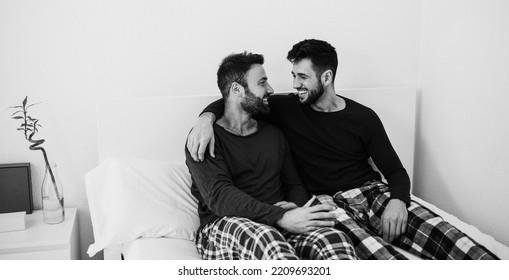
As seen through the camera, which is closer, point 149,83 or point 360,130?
point 360,130

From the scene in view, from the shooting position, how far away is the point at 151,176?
1.74 m

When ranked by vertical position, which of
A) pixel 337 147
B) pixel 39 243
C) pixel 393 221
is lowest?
pixel 39 243

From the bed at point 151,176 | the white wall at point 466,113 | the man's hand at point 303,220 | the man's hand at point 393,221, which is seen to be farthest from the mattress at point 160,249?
the white wall at point 466,113

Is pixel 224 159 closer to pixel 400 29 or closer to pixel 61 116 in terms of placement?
pixel 61 116

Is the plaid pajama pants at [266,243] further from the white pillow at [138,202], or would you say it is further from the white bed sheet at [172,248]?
the white pillow at [138,202]

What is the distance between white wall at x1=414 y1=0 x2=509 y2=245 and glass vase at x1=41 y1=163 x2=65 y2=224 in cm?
172

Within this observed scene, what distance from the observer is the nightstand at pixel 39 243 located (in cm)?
160

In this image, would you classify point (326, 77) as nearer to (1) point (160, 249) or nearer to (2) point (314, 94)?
(2) point (314, 94)

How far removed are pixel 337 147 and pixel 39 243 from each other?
47.8 inches

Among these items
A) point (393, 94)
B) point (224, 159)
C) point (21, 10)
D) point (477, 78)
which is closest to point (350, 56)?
point (393, 94)

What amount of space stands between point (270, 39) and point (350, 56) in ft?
1.37

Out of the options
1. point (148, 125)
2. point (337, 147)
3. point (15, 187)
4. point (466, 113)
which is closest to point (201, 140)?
point (148, 125)

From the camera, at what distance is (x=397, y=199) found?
5.34 feet

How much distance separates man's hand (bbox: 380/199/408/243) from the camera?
1545 mm
